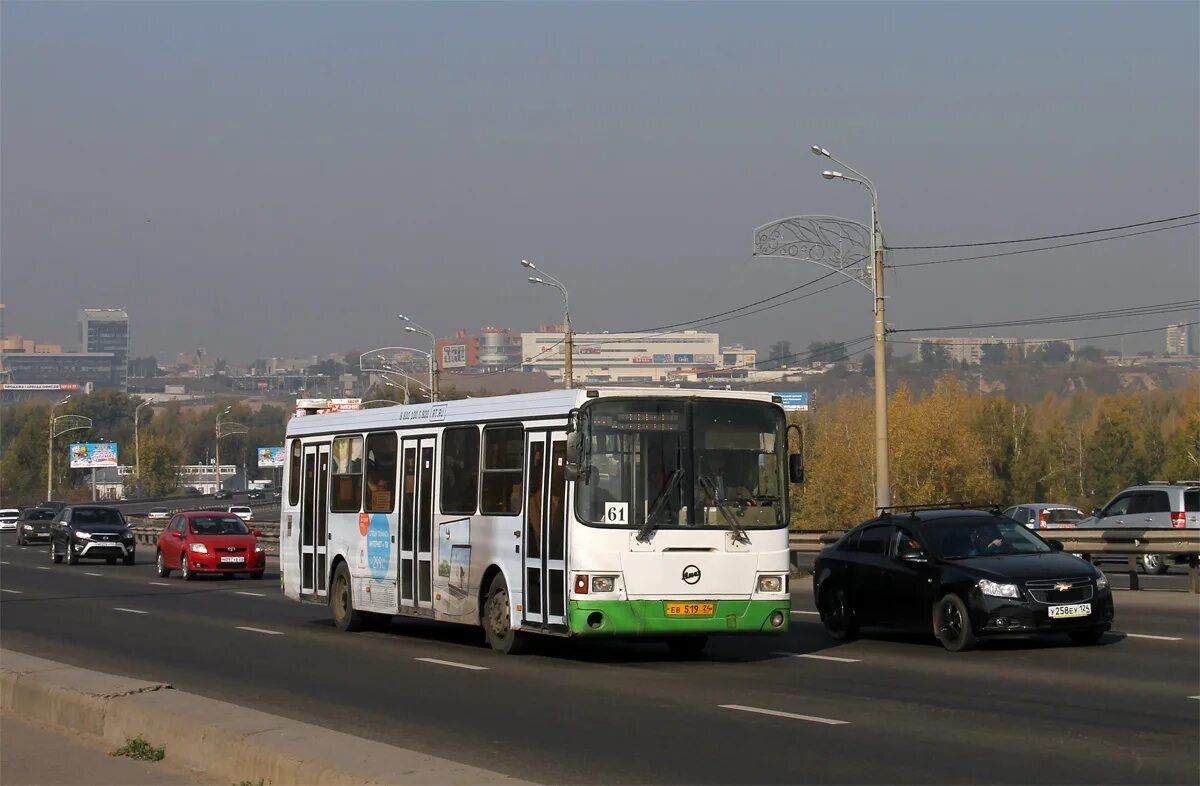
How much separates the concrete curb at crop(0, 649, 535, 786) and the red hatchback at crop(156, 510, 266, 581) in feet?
76.9

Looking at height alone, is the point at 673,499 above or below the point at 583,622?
Answer: above

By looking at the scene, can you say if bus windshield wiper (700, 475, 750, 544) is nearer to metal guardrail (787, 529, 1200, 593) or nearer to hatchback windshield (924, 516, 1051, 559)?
hatchback windshield (924, 516, 1051, 559)

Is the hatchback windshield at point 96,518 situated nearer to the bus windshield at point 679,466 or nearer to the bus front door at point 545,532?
the bus front door at point 545,532

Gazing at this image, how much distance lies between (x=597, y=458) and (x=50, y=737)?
21.3 feet

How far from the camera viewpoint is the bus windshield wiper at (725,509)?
16.0m

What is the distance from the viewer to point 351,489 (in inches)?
827

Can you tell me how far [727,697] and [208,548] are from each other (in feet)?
83.2

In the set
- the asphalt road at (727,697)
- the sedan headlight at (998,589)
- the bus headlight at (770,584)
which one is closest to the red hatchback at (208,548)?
the asphalt road at (727,697)

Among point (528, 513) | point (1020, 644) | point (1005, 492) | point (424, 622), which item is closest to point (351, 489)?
point (424, 622)

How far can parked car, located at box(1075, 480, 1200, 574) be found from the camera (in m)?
37.0

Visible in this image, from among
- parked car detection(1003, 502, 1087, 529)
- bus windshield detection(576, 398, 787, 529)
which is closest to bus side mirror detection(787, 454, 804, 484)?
bus windshield detection(576, 398, 787, 529)

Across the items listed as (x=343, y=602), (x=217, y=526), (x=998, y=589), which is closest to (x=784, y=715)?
(x=998, y=589)

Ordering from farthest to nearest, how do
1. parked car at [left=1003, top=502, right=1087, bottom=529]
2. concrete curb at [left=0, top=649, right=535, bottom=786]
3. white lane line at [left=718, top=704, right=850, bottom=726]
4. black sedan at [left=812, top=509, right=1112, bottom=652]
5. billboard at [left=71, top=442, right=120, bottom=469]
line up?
billboard at [left=71, top=442, right=120, bottom=469]
parked car at [left=1003, top=502, right=1087, bottom=529]
black sedan at [left=812, top=509, right=1112, bottom=652]
white lane line at [left=718, top=704, right=850, bottom=726]
concrete curb at [left=0, top=649, right=535, bottom=786]

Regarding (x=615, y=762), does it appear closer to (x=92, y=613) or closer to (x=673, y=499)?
(x=673, y=499)
